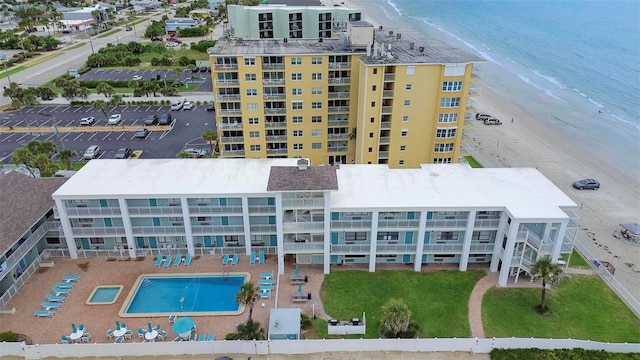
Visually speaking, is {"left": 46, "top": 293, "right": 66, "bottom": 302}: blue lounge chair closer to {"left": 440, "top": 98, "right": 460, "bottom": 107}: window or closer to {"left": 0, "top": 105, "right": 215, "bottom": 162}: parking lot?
{"left": 0, "top": 105, "right": 215, "bottom": 162}: parking lot

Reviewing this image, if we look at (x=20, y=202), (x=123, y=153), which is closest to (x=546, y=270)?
(x=20, y=202)

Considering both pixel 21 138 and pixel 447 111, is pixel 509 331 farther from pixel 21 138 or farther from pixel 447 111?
pixel 21 138

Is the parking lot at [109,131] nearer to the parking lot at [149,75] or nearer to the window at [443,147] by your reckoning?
the parking lot at [149,75]

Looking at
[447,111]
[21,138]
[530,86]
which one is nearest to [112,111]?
[21,138]

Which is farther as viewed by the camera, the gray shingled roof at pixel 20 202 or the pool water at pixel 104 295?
the gray shingled roof at pixel 20 202

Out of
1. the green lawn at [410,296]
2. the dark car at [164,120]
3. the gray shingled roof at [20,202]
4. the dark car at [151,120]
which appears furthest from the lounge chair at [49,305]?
the dark car at [164,120]

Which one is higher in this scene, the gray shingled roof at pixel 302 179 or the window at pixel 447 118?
the window at pixel 447 118

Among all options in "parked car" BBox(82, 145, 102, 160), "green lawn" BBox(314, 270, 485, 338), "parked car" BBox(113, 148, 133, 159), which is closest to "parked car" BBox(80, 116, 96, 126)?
"parked car" BBox(82, 145, 102, 160)
